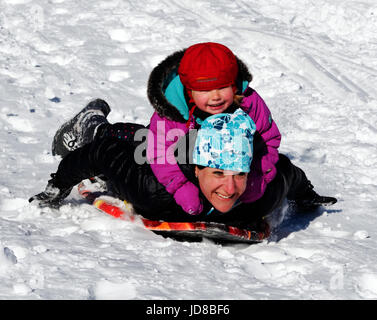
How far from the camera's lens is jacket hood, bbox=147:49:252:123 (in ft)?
10.2

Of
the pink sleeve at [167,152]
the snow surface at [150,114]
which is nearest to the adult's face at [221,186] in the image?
the pink sleeve at [167,152]

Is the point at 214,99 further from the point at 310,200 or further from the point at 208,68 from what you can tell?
the point at 310,200

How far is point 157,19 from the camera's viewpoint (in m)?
7.09

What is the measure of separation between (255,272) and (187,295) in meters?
0.45

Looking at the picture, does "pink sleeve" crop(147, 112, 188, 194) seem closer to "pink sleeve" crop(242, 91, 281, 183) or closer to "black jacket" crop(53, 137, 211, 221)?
"black jacket" crop(53, 137, 211, 221)

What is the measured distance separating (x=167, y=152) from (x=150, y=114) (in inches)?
87.2

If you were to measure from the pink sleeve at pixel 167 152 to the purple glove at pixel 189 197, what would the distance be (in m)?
0.03

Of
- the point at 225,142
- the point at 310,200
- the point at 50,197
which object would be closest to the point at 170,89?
the point at 225,142

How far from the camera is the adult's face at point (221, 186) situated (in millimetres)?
3000

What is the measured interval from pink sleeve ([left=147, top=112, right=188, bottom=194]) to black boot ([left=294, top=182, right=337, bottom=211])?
98 centimetres

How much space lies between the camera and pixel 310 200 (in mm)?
3793

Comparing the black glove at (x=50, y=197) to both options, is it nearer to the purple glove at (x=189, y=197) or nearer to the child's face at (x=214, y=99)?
the purple glove at (x=189, y=197)

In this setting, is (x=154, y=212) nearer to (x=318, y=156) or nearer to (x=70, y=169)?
(x=70, y=169)
